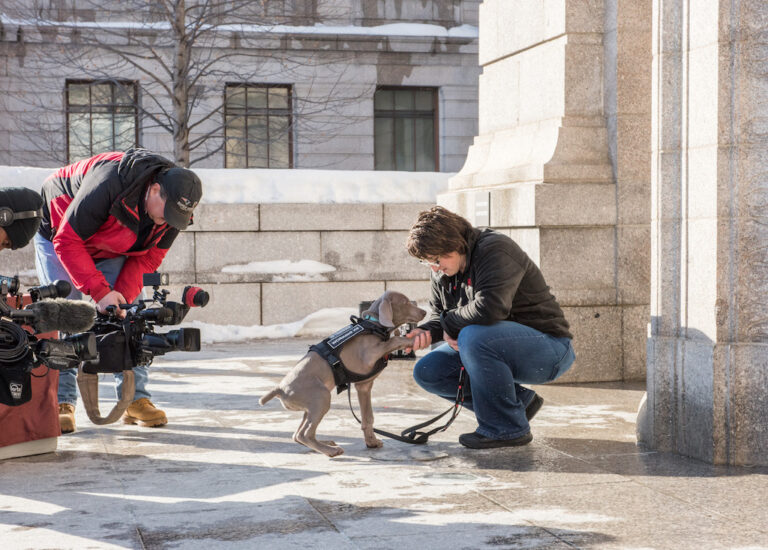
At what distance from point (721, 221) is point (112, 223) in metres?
3.26

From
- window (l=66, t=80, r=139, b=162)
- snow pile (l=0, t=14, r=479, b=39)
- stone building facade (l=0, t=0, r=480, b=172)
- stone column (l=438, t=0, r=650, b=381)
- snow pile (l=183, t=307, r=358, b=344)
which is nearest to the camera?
stone column (l=438, t=0, r=650, b=381)

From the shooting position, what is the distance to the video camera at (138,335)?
487 cm

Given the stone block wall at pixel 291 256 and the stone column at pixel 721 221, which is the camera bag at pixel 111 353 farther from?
the stone block wall at pixel 291 256

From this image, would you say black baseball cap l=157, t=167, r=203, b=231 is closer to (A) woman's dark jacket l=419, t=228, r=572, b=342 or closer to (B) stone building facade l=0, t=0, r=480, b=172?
(A) woman's dark jacket l=419, t=228, r=572, b=342

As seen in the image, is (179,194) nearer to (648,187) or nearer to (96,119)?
(648,187)

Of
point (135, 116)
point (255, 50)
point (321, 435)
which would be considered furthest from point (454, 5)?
point (321, 435)

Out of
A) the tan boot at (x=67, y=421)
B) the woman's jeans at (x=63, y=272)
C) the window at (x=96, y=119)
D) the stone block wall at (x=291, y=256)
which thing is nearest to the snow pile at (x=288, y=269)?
the stone block wall at (x=291, y=256)

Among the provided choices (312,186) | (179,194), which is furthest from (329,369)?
(312,186)

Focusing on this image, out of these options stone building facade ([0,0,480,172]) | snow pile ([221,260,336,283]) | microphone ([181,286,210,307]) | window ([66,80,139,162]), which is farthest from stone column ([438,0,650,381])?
window ([66,80,139,162])

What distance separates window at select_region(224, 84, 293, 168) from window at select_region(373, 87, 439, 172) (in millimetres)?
1805

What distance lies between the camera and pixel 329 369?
511cm

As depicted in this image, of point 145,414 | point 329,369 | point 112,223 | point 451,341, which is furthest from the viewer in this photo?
point 145,414

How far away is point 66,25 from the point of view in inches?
668

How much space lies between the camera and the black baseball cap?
5402mm
